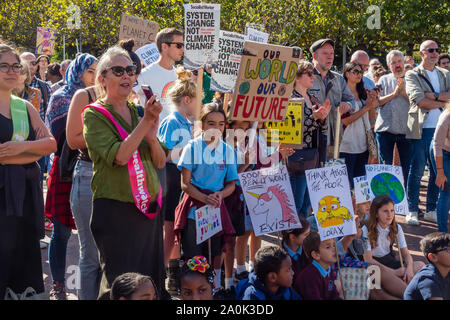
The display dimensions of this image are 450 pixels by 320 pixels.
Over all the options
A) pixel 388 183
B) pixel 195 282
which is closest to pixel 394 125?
pixel 388 183

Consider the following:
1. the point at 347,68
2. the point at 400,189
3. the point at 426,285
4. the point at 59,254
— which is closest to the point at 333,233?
the point at 426,285

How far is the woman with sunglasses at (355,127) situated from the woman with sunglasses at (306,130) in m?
1.09

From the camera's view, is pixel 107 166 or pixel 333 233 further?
pixel 333 233

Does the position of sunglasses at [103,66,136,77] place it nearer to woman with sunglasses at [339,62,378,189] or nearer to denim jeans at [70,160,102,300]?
denim jeans at [70,160,102,300]

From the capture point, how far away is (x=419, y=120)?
25.3ft

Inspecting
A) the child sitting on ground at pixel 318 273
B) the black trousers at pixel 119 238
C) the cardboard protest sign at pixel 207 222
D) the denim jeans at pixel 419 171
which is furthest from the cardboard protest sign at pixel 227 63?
the black trousers at pixel 119 238

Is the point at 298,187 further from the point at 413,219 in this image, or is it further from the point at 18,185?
the point at 18,185

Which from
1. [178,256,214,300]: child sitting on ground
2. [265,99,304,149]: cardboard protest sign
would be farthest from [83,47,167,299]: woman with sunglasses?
[265,99,304,149]: cardboard protest sign

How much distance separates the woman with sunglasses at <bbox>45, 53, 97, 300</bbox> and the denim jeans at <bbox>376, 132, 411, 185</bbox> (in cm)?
478

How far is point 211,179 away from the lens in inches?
189

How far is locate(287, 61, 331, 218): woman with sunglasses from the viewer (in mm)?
5836

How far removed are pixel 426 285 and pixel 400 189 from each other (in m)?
2.15

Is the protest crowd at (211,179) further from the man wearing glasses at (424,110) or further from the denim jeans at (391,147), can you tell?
the denim jeans at (391,147)
